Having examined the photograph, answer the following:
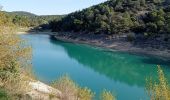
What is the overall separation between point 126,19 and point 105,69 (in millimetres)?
48653

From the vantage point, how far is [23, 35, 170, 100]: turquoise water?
53147 mm

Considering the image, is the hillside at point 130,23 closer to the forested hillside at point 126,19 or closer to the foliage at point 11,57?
the forested hillside at point 126,19

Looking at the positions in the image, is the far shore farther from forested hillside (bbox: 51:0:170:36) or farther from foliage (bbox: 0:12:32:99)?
foliage (bbox: 0:12:32:99)

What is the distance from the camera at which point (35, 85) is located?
29.2 meters

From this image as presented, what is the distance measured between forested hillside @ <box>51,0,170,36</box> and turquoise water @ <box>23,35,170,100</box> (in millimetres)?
14208

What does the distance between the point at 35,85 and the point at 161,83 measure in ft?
51.9

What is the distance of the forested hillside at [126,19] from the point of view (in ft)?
356

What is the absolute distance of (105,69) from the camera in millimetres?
74938

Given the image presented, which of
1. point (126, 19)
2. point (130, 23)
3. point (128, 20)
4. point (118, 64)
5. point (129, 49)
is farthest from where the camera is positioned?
point (126, 19)

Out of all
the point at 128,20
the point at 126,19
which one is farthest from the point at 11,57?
the point at 126,19

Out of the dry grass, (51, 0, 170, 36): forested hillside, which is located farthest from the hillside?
the dry grass

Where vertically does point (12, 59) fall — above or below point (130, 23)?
above

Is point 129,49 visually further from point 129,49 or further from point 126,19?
point 126,19

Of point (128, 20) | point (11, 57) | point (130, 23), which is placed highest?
point (11, 57)
